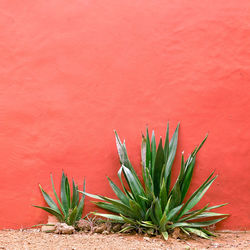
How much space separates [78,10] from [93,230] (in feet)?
6.61

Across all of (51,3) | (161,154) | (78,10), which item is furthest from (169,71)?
(51,3)

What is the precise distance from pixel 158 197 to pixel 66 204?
0.81 metres

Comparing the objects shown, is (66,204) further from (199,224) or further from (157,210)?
(199,224)

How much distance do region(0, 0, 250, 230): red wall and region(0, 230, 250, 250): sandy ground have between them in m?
0.30

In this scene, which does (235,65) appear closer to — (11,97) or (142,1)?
(142,1)

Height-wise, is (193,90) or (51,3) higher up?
(51,3)

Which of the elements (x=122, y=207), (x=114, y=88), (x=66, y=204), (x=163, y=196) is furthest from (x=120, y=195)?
(x=114, y=88)

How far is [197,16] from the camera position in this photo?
331 cm

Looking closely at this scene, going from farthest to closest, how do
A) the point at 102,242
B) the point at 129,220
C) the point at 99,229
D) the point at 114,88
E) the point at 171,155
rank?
the point at 114,88 < the point at 171,155 < the point at 99,229 < the point at 129,220 < the point at 102,242

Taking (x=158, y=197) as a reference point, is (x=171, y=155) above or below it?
above

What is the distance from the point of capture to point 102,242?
2.58 metres

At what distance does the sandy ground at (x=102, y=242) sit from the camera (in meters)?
2.48

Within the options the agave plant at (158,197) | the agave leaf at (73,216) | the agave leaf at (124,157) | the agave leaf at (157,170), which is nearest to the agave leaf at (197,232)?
the agave plant at (158,197)

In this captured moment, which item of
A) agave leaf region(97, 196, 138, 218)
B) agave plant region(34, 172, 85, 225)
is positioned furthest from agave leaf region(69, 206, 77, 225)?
agave leaf region(97, 196, 138, 218)
